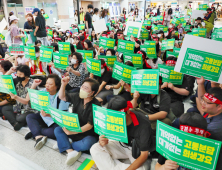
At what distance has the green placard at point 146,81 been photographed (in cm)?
245

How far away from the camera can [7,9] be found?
13.4 m

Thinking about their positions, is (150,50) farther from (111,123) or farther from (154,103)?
(111,123)

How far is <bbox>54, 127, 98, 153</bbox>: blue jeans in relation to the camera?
92.9 inches

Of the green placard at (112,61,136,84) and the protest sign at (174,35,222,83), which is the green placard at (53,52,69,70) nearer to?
the green placard at (112,61,136,84)

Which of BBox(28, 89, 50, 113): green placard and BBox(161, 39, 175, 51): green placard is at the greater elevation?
BBox(161, 39, 175, 51): green placard

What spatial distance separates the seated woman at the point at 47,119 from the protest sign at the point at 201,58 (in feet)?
5.53

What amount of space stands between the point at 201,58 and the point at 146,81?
73 cm

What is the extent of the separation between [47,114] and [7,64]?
1628mm

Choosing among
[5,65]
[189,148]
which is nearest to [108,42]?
[5,65]

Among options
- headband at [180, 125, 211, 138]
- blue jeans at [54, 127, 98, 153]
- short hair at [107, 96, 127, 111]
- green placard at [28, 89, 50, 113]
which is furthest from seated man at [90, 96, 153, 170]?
green placard at [28, 89, 50, 113]

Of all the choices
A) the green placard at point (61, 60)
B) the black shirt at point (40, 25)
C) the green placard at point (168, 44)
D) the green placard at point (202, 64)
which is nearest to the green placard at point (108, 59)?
the green placard at point (61, 60)

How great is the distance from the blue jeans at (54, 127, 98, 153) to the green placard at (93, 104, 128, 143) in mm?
474

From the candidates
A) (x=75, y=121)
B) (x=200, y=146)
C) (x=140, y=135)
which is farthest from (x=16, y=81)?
(x=200, y=146)

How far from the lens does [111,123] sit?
183cm
